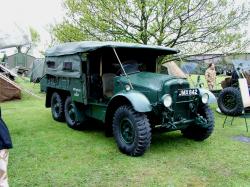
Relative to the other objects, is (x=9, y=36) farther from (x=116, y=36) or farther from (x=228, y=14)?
(x=228, y=14)

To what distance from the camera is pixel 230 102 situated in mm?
10945

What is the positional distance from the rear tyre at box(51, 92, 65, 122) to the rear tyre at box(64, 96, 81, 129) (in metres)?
0.36

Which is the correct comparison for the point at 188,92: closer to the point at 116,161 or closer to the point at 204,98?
the point at 204,98

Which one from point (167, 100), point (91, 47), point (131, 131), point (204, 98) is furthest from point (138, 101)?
point (91, 47)

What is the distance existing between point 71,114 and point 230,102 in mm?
4916

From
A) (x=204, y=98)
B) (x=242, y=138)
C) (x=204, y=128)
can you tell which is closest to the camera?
(x=204, y=98)

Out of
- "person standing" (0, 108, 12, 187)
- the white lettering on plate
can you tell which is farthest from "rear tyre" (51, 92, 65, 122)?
"person standing" (0, 108, 12, 187)

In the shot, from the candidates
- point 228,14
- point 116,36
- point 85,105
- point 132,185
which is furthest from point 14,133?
point 228,14

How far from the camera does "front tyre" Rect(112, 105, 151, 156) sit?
614cm

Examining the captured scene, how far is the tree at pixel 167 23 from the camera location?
12.8 m

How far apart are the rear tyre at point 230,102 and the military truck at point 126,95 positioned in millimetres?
3289

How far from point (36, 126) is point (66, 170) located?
11.3ft

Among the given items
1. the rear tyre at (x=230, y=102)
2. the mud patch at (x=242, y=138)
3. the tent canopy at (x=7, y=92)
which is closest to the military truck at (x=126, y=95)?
the mud patch at (x=242, y=138)

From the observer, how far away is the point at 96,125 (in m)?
9.05
